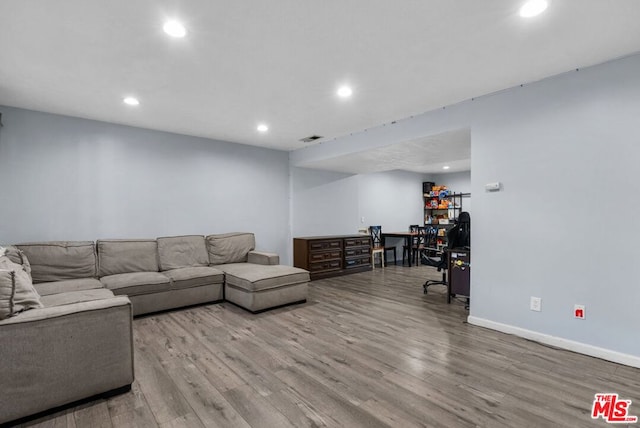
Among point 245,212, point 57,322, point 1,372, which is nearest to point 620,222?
point 57,322

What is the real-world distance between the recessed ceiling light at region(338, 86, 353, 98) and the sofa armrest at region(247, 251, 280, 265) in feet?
8.59

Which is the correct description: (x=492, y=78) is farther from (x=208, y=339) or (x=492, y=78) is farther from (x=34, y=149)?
(x=34, y=149)

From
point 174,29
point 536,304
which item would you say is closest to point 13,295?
point 174,29

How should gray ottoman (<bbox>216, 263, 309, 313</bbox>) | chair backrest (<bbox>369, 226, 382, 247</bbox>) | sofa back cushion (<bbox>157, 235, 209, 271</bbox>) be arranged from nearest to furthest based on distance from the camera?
gray ottoman (<bbox>216, 263, 309, 313</bbox>), sofa back cushion (<bbox>157, 235, 209, 271</bbox>), chair backrest (<bbox>369, 226, 382, 247</bbox>)

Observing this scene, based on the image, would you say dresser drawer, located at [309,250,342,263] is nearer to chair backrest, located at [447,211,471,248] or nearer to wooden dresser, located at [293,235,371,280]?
wooden dresser, located at [293,235,371,280]

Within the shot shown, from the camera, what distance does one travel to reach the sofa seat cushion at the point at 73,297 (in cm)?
267

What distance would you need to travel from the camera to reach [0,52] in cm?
244

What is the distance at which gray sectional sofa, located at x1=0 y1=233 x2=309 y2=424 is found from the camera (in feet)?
5.92

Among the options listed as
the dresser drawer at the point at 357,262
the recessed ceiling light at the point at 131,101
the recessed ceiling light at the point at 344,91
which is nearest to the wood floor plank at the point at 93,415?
the recessed ceiling light at the point at 131,101

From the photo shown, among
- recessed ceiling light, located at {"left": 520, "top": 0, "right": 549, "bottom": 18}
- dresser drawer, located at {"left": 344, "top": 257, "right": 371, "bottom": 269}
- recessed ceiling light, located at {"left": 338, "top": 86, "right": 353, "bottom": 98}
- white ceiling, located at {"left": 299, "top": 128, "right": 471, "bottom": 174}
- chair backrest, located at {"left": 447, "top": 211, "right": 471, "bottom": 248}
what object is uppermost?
recessed ceiling light, located at {"left": 338, "top": 86, "right": 353, "bottom": 98}

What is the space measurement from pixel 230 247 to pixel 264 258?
2.11 ft

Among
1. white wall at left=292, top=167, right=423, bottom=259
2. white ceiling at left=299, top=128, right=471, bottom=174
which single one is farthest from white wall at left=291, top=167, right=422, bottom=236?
white ceiling at left=299, top=128, right=471, bottom=174

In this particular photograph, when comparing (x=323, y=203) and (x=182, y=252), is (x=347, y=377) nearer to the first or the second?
(x=182, y=252)

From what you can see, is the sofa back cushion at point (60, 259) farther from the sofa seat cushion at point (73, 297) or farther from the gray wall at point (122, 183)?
the sofa seat cushion at point (73, 297)
